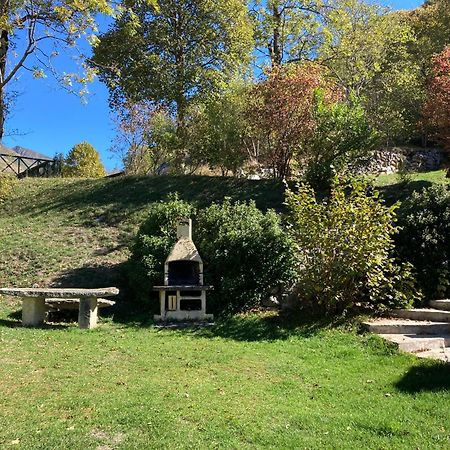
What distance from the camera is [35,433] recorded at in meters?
3.83

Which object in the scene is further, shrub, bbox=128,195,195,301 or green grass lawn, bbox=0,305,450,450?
shrub, bbox=128,195,195,301

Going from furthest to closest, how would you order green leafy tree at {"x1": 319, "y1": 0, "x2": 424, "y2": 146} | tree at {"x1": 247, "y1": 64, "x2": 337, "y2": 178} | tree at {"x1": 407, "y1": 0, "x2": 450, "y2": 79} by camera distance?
tree at {"x1": 407, "y1": 0, "x2": 450, "y2": 79}
green leafy tree at {"x1": 319, "y1": 0, "x2": 424, "y2": 146}
tree at {"x1": 247, "y1": 64, "x2": 337, "y2": 178}

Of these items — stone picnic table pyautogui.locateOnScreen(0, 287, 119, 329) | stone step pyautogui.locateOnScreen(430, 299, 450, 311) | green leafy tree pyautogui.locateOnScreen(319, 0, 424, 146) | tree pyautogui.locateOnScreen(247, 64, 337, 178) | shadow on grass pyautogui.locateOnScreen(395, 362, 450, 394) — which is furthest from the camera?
green leafy tree pyautogui.locateOnScreen(319, 0, 424, 146)

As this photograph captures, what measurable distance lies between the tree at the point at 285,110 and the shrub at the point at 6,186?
7.99 meters

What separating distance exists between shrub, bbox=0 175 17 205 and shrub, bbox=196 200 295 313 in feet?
29.9

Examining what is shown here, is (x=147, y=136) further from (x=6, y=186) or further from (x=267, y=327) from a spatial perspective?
(x=267, y=327)

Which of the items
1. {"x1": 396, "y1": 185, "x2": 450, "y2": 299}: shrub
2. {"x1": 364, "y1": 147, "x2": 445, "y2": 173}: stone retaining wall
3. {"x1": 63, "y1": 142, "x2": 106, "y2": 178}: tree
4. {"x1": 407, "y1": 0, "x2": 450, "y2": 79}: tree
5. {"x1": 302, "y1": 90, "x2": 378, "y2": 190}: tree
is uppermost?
{"x1": 407, "y1": 0, "x2": 450, "y2": 79}: tree

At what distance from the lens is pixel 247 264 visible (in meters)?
8.84

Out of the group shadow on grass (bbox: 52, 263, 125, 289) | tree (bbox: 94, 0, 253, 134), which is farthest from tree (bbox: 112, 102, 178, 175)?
shadow on grass (bbox: 52, 263, 125, 289)

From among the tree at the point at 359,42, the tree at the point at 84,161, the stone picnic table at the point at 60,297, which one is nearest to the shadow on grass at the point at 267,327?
the stone picnic table at the point at 60,297

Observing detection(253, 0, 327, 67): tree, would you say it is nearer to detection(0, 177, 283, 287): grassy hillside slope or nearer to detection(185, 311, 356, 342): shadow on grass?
detection(0, 177, 283, 287): grassy hillside slope

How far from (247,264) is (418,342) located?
3.28 m

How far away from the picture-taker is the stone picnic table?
7.78 m

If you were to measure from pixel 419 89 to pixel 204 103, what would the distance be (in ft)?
37.8
